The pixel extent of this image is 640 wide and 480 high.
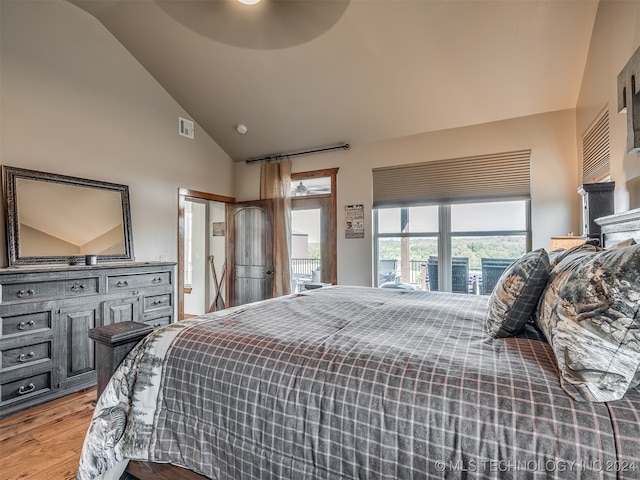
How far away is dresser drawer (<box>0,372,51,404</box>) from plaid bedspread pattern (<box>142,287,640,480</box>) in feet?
6.28

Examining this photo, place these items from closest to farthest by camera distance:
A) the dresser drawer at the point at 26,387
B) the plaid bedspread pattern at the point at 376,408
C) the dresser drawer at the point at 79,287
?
the plaid bedspread pattern at the point at 376,408, the dresser drawer at the point at 26,387, the dresser drawer at the point at 79,287

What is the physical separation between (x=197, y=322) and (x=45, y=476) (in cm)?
125

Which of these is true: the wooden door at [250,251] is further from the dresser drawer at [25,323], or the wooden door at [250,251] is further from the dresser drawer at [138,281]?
the dresser drawer at [25,323]

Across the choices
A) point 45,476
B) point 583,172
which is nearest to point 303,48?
point 583,172

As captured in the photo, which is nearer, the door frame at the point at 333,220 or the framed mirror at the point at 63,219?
the framed mirror at the point at 63,219

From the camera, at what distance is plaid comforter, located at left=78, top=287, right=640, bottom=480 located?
72cm

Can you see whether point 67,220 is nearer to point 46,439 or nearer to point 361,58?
point 46,439

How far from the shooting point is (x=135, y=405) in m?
1.26

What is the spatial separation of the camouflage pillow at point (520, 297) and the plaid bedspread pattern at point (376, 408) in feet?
0.21

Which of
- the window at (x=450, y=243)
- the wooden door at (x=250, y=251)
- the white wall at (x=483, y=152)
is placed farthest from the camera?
the wooden door at (x=250, y=251)

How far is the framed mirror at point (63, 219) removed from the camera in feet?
8.71

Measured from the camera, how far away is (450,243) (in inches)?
149

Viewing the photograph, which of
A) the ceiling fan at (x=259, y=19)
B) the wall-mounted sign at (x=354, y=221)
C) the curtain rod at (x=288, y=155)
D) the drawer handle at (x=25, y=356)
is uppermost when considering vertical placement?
the ceiling fan at (x=259, y=19)

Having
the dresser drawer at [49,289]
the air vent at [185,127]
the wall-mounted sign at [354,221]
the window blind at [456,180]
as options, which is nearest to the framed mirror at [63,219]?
the dresser drawer at [49,289]
